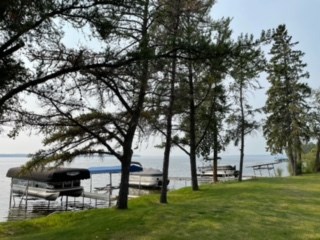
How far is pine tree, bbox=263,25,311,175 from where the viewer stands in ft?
113

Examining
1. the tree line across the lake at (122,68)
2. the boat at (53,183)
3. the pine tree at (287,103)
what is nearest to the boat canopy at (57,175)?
the boat at (53,183)

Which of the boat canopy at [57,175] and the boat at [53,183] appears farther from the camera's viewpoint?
the boat canopy at [57,175]

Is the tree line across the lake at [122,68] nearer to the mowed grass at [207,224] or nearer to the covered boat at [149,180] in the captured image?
the mowed grass at [207,224]

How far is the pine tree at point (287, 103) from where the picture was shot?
34469 mm

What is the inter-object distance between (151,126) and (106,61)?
6.27m

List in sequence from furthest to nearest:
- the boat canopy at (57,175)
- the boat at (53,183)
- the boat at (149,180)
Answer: the boat at (149,180), the boat canopy at (57,175), the boat at (53,183)

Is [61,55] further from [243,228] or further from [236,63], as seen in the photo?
[243,228]

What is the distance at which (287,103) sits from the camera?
3512 cm

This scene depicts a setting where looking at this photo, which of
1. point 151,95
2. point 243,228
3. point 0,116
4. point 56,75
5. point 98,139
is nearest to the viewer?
point 56,75

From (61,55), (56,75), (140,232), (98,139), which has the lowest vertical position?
(140,232)

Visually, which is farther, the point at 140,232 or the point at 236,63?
the point at 140,232

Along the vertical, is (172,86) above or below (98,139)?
above

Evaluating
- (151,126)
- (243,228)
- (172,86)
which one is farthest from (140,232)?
(172,86)

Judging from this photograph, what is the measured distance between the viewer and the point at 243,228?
9180mm
